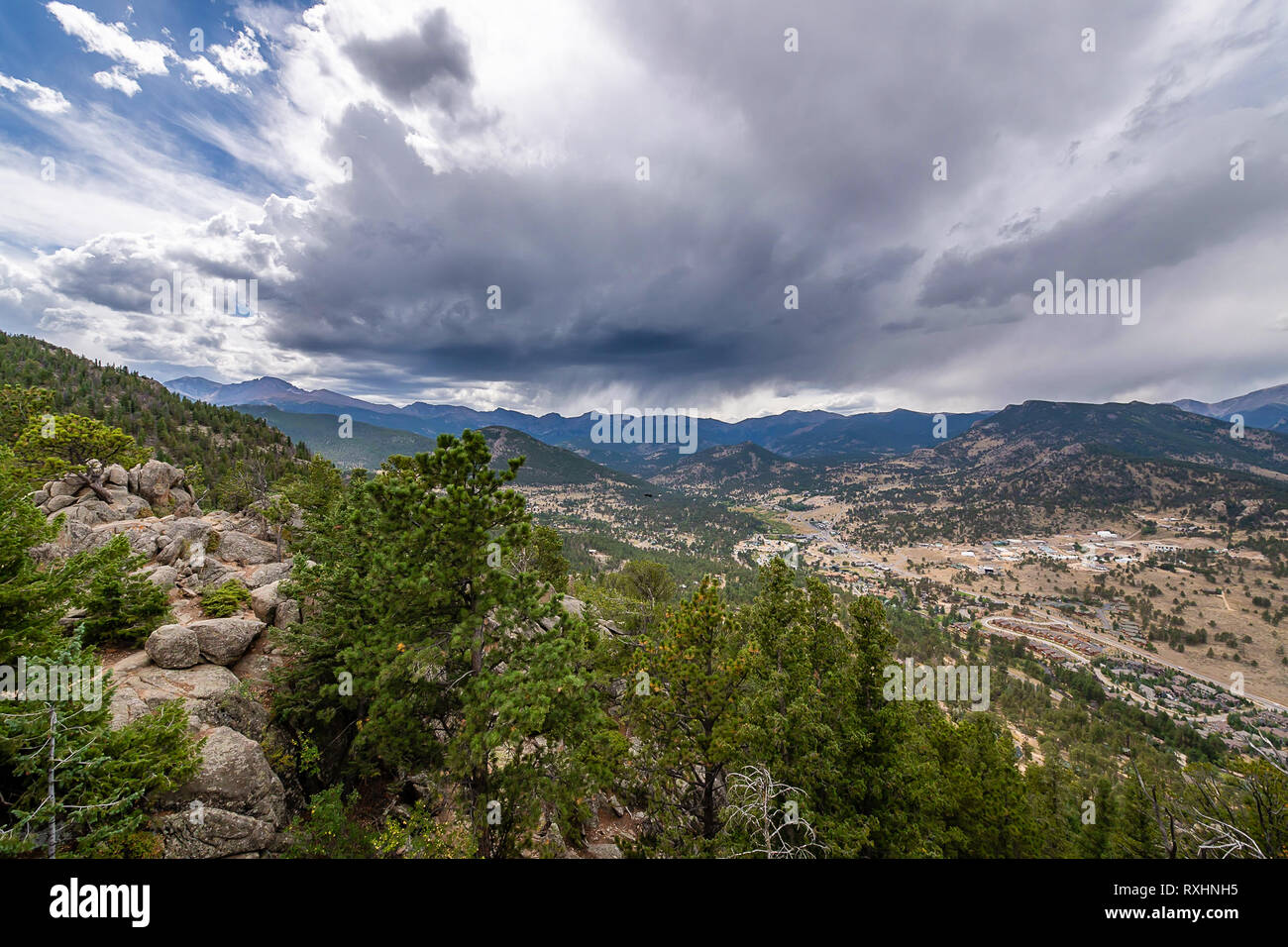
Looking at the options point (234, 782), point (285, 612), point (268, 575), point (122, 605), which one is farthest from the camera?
point (268, 575)

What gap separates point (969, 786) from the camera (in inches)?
674

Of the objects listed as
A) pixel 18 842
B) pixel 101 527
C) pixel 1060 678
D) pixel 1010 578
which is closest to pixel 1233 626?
pixel 1010 578

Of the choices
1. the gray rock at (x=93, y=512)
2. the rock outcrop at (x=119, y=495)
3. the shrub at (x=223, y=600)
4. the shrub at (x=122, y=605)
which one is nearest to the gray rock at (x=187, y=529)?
the rock outcrop at (x=119, y=495)

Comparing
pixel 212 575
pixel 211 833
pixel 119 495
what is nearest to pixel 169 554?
pixel 212 575

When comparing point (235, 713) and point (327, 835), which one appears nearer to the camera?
point (327, 835)

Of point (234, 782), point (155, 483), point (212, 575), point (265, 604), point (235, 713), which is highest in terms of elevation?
point (155, 483)

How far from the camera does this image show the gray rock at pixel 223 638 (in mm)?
14242

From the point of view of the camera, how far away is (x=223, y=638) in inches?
570

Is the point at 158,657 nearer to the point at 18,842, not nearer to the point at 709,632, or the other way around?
the point at 18,842

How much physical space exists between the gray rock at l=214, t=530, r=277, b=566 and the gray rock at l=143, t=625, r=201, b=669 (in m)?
12.3

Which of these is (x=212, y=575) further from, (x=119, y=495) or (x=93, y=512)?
(x=119, y=495)

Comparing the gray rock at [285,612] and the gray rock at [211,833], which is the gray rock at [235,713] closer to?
the gray rock at [211,833]

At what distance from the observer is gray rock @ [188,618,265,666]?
46.7ft

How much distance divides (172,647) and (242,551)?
44.8ft
